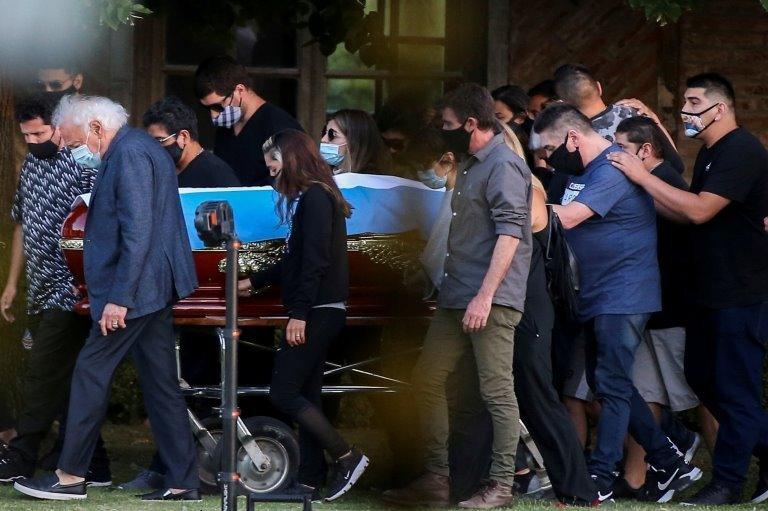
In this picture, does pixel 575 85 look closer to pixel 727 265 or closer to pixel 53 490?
pixel 727 265

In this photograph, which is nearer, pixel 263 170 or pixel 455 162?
pixel 455 162

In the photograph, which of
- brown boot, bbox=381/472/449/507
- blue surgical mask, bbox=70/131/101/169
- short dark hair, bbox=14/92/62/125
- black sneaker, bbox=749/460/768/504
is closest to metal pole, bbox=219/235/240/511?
brown boot, bbox=381/472/449/507

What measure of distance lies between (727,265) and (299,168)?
6.28 ft

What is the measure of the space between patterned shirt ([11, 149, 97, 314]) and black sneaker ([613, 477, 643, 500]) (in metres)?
2.62

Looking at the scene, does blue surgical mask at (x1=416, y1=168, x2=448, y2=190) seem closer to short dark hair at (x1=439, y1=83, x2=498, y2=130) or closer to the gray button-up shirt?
the gray button-up shirt

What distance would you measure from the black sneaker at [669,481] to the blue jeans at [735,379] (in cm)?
19

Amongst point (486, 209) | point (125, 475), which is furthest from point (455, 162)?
point (125, 475)

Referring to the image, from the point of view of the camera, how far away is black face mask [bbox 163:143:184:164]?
20.7 feet

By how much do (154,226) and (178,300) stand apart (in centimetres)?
36

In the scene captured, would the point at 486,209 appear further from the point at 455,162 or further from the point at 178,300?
the point at 178,300

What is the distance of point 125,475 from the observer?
7219 mm

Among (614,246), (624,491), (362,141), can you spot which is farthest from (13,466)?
(614,246)

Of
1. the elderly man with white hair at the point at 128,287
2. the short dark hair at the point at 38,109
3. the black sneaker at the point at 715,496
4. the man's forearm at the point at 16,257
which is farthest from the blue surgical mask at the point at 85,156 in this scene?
the black sneaker at the point at 715,496

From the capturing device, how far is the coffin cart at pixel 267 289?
6.07 meters
